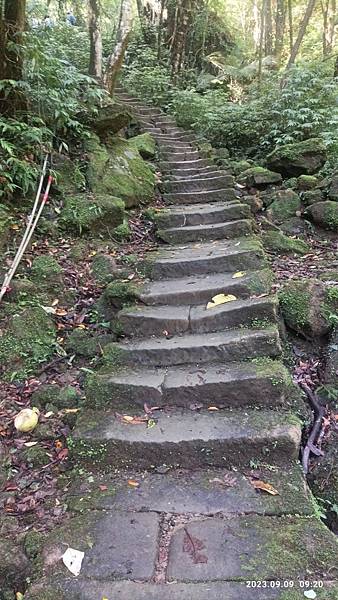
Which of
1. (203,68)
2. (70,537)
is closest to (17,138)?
(70,537)

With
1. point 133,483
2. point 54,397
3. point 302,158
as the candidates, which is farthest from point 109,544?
point 302,158

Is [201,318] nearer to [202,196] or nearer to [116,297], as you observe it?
[116,297]

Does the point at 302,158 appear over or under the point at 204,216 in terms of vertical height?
over

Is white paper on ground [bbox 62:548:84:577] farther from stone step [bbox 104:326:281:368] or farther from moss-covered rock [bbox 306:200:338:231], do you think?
moss-covered rock [bbox 306:200:338:231]

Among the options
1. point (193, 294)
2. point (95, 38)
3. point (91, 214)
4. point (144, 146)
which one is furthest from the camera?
point (95, 38)

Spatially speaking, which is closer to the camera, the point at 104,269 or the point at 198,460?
the point at 198,460

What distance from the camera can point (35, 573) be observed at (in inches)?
81.3

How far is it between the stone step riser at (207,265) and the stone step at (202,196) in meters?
2.11

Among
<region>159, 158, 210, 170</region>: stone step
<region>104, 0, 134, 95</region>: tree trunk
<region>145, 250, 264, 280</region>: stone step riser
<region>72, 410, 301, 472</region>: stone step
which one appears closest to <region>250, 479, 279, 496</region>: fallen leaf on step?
<region>72, 410, 301, 472</region>: stone step

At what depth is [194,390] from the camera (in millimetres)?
2988

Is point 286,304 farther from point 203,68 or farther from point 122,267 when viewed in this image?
point 203,68

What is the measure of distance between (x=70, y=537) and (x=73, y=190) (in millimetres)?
4232

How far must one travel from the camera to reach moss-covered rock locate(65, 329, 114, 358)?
11.9ft

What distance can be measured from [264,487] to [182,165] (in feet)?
20.9
